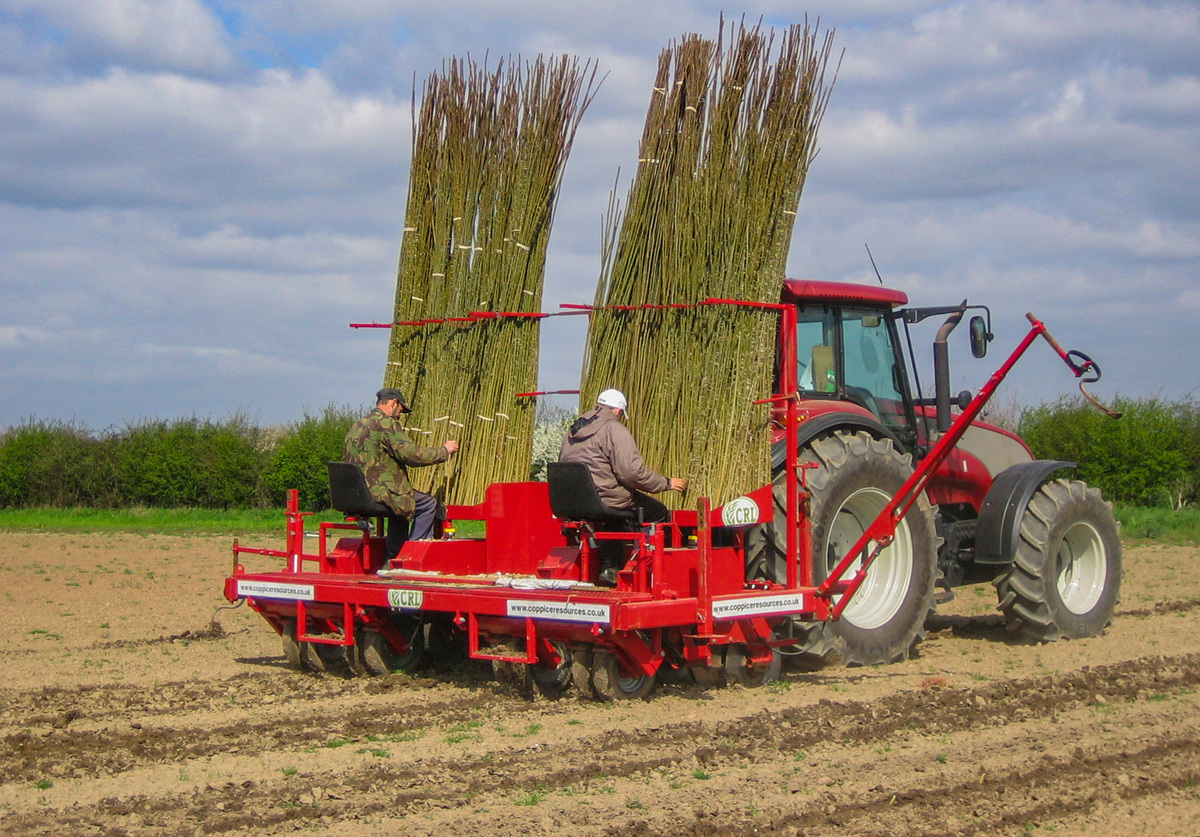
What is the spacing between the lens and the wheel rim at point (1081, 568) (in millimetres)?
8875

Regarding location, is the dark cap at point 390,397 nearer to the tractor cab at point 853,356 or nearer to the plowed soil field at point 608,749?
the plowed soil field at point 608,749

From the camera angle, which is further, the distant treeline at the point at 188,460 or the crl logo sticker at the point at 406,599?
the distant treeline at the point at 188,460

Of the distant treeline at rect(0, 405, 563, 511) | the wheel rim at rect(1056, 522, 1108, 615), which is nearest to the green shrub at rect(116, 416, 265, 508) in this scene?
the distant treeline at rect(0, 405, 563, 511)

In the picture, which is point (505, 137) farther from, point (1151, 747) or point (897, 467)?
point (1151, 747)

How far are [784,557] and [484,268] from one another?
105 inches

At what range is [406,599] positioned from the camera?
6688 millimetres

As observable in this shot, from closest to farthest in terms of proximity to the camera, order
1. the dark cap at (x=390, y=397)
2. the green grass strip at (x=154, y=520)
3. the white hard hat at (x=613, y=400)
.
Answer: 1. the white hard hat at (x=613, y=400)
2. the dark cap at (x=390, y=397)
3. the green grass strip at (x=154, y=520)

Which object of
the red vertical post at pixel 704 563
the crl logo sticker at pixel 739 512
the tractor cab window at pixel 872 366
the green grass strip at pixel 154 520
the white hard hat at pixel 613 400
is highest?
the tractor cab window at pixel 872 366

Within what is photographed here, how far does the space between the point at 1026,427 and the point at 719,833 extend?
22.2 metres

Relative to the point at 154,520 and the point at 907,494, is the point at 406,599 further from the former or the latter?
the point at 154,520

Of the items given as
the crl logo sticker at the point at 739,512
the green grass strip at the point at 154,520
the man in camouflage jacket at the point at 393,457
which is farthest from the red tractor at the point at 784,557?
the green grass strip at the point at 154,520

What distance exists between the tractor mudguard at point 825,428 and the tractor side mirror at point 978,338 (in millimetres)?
730

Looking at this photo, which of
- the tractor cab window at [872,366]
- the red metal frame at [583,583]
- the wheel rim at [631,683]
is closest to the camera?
the red metal frame at [583,583]

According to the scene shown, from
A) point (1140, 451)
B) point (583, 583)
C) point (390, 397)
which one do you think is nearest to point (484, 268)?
point (390, 397)
